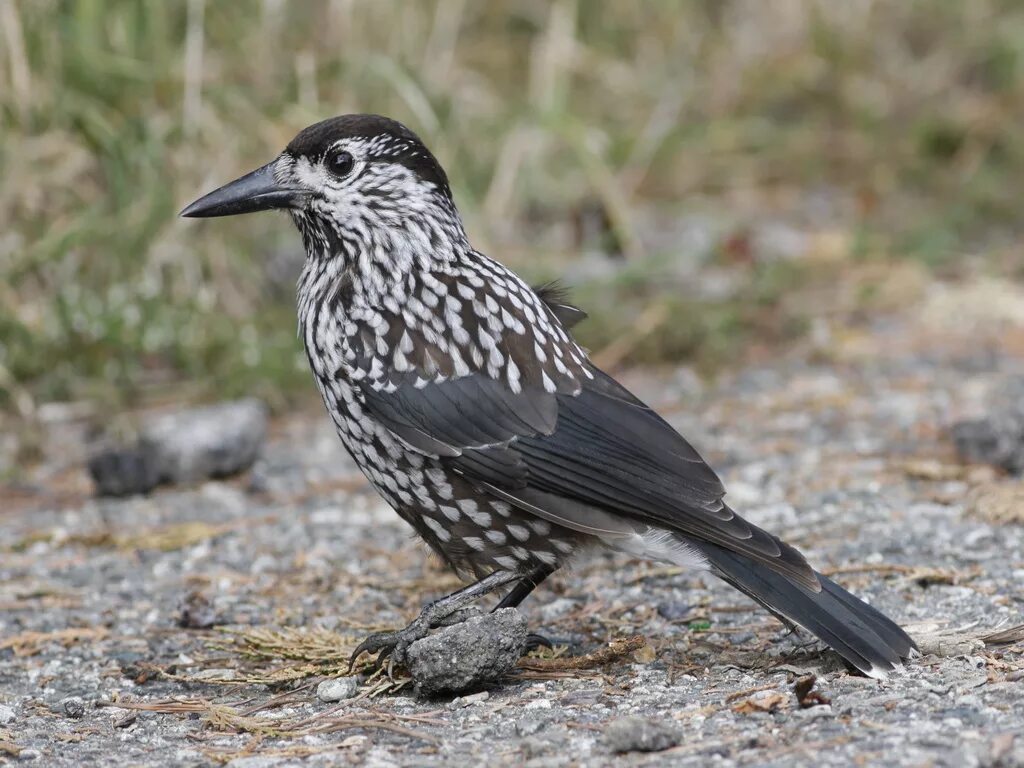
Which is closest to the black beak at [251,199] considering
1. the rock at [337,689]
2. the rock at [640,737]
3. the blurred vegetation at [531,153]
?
the rock at [337,689]

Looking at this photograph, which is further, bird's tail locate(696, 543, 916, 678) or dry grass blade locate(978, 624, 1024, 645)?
dry grass blade locate(978, 624, 1024, 645)

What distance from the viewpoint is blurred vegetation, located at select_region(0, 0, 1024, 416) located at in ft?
19.9

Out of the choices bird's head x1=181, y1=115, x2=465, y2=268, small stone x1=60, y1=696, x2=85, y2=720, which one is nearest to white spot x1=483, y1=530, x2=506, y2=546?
bird's head x1=181, y1=115, x2=465, y2=268

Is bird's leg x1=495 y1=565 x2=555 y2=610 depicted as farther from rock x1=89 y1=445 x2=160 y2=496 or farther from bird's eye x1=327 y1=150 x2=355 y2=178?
rock x1=89 y1=445 x2=160 y2=496

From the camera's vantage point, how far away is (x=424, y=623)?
3.70 meters

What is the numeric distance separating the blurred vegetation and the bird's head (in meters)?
1.85

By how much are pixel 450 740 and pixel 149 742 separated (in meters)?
0.69

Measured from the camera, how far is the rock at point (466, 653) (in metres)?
3.34

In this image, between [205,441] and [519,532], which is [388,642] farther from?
[205,441]

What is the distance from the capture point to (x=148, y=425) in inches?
219

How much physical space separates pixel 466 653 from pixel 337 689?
1.28ft

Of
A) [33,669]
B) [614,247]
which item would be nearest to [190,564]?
[33,669]

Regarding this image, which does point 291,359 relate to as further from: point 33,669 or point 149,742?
point 149,742

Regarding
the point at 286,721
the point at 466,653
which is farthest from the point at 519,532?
the point at 286,721
